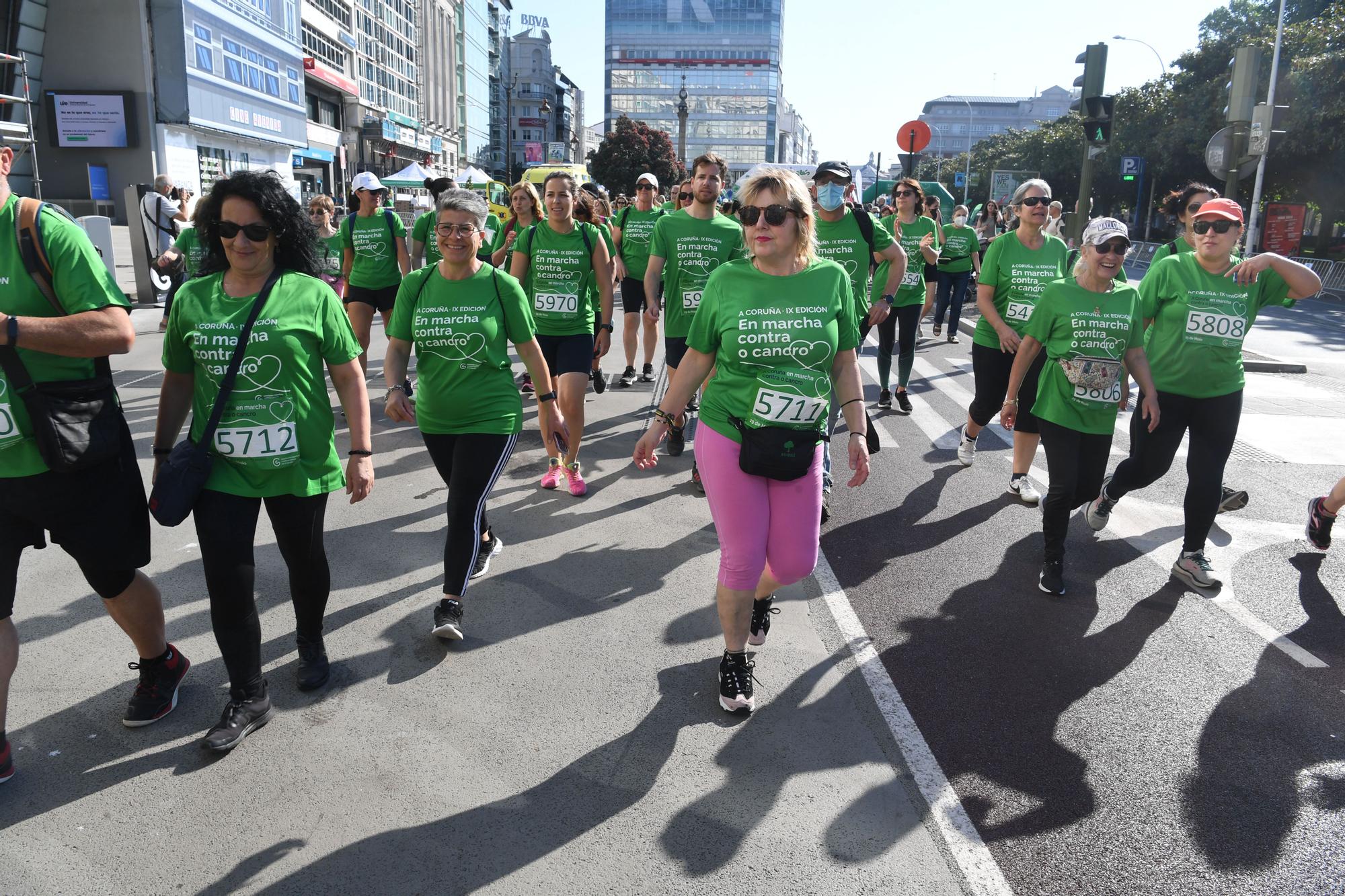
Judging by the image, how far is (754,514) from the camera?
11.3 ft

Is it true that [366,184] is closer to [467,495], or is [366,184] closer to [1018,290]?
[467,495]

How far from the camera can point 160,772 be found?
10.4 feet

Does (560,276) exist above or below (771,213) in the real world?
below

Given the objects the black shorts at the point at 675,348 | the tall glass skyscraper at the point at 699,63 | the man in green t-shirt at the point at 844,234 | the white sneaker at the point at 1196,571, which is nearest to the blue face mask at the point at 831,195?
the man in green t-shirt at the point at 844,234

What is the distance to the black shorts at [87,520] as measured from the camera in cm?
300

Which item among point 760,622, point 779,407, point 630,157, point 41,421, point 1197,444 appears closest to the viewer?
point 41,421

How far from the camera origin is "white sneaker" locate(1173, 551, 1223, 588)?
16.3ft

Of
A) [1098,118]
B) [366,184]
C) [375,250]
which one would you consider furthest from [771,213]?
[1098,118]

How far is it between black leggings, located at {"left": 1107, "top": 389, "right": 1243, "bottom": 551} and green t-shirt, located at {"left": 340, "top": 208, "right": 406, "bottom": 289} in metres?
5.92

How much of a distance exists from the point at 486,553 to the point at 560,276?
235cm

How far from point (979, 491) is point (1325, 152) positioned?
30.4 m

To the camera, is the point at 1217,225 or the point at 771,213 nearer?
the point at 771,213

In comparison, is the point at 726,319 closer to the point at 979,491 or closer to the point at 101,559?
the point at 101,559

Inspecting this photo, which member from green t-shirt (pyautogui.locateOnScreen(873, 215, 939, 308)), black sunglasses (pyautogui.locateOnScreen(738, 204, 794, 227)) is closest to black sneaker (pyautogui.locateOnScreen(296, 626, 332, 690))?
black sunglasses (pyautogui.locateOnScreen(738, 204, 794, 227))
